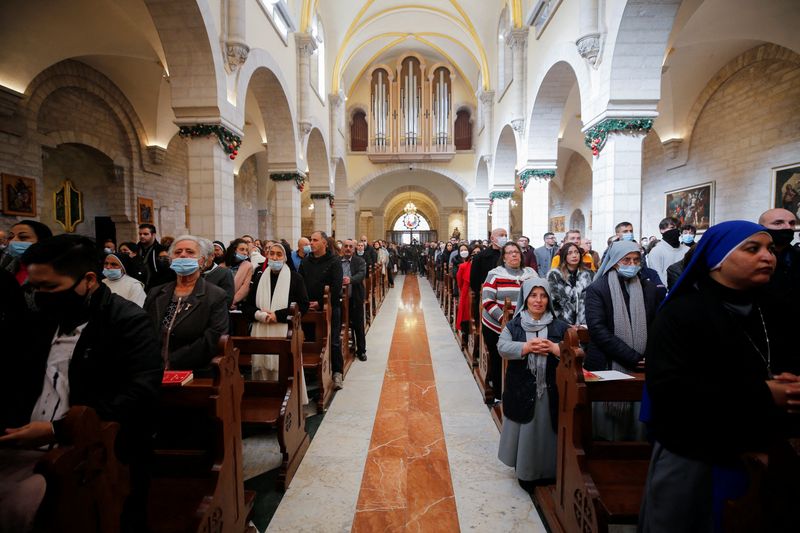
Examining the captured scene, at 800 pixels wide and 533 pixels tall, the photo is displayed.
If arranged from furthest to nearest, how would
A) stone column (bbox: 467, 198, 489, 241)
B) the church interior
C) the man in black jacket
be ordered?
stone column (bbox: 467, 198, 489, 241) < the man in black jacket < the church interior

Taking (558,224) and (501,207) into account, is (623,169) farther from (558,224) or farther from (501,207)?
(558,224)

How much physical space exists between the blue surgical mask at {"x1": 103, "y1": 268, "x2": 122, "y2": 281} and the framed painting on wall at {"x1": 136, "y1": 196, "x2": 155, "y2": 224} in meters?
8.76

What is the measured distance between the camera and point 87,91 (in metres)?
9.32

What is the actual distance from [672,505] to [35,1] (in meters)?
10.7

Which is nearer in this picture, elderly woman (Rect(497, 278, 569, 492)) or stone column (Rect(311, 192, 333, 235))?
elderly woman (Rect(497, 278, 569, 492))

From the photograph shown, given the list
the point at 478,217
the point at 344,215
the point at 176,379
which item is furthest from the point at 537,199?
the point at 344,215

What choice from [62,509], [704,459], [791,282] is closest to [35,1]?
[62,509]

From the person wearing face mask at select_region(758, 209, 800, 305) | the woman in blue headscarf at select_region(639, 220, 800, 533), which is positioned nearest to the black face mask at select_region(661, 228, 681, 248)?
the person wearing face mask at select_region(758, 209, 800, 305)

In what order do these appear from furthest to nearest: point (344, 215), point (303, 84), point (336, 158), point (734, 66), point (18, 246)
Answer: point (344, 215) → point (336, 158) → point (303, 84) → point (734, 66) → point (18, 246)

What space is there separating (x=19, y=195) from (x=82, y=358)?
8497 mm

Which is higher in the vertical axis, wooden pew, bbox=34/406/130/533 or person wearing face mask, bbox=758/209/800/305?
person wearing face mask, bbox=758/209/800/305

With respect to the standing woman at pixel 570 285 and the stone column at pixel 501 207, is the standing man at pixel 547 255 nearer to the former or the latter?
the standing woman at pixel 570 285

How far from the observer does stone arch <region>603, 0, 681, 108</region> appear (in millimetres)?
5500

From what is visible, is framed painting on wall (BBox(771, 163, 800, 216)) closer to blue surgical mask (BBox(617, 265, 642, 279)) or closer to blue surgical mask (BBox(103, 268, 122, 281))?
blue surgical mask (BBox(617, 265, 642, 279))
